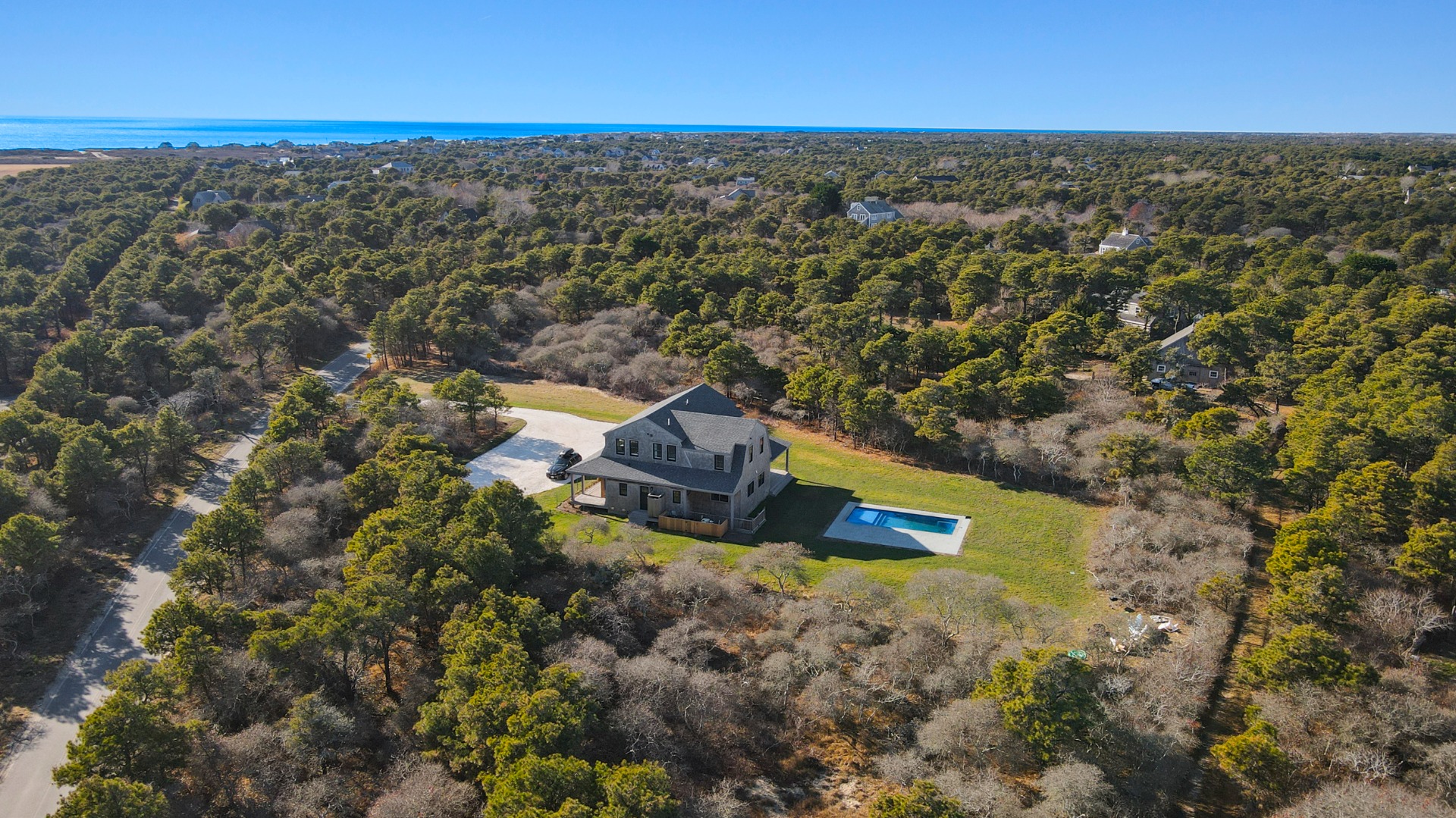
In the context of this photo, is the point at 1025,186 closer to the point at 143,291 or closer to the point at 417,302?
the point at 417,302

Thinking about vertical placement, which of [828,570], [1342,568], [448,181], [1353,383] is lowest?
[828,570]

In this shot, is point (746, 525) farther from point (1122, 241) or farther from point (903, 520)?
point (1122, 241)

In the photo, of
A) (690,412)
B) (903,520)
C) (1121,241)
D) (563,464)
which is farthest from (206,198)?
(1121,241)

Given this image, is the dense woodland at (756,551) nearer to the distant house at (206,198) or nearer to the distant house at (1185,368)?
the distant house at (1185,368)

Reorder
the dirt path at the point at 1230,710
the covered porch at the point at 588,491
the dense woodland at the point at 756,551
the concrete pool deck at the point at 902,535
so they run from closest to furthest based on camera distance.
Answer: the dense woodland at the point at 756,551
the dirt path at the point at 1230,710
the concrete pool deck at the point at 902,535
the covered porch at the point at 588,491

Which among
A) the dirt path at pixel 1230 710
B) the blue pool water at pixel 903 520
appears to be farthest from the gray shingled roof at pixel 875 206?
the dirt path at pixel 1230 710

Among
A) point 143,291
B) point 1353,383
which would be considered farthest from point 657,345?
point 1353,383
